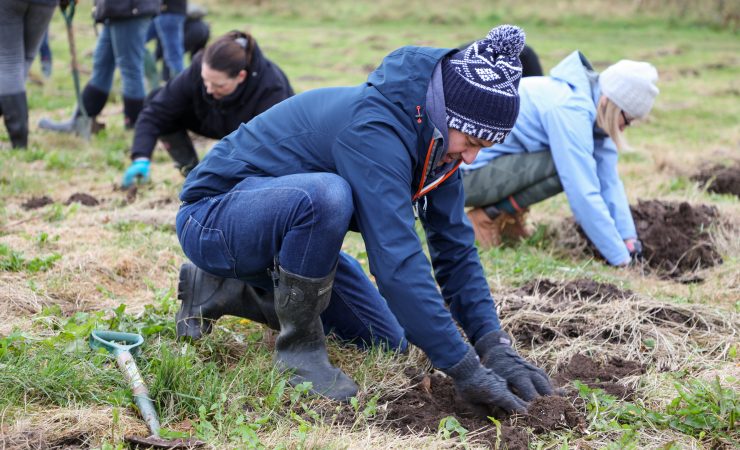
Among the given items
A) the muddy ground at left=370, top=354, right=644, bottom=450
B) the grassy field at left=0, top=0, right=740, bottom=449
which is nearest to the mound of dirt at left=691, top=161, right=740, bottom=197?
the grassy field at left=0, top=0, right=740, bottom=449

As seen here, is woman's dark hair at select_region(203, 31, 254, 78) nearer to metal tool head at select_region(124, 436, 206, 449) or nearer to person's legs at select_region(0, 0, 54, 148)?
person's legs at select_region(0, 0, 54, 148)

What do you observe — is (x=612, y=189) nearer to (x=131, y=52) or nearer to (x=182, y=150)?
(x=182, y=150)

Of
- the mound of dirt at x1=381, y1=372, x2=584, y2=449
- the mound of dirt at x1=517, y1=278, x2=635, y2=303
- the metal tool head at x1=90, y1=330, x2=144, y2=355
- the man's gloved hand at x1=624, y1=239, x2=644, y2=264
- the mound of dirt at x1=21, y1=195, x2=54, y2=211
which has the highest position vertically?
the metal tool head at x1=90, y1=330, x2=144, y2=355

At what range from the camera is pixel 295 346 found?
2.97 metres

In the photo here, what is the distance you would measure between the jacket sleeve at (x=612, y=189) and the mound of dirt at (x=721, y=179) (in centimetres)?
139

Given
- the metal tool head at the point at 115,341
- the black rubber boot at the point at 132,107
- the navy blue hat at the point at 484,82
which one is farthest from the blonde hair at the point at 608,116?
the black rubber boot at the point at 132,107

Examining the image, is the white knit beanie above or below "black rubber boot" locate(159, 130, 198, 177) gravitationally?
above

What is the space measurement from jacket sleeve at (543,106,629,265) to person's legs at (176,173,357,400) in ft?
7.02

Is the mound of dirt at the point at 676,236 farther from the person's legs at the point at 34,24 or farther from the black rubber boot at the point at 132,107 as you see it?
the black rubber boot at the point at 132,107

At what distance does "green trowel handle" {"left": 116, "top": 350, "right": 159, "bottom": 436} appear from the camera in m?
2.52

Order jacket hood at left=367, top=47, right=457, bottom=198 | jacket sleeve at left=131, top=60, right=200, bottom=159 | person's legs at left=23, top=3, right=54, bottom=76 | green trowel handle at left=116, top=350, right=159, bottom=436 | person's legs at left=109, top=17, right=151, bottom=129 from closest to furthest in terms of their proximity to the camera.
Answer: green trowel handle at left=116, top=350, right=159, bottom=436 → jacket hood at left=367, top=47, right=457, bottom=198 → jacket sleeve at left=131, top=60, right=200, bottom=159 → person's legs at left=23, top=3, right=54, bottom=76 → person's legs at left=109, top=17, right=151, bottom=129

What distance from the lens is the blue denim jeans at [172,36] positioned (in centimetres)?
893

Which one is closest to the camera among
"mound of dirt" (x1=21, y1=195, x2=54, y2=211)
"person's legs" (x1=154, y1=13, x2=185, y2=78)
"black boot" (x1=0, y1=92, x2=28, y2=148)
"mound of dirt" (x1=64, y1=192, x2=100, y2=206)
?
"mound of dirt" (x1=21, y1=195, x2=54, y2=211)

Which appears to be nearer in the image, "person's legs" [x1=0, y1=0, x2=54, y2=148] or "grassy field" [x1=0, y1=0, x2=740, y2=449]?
"grassy field" [x1=0, y1=0, x2=740, y2=449]
